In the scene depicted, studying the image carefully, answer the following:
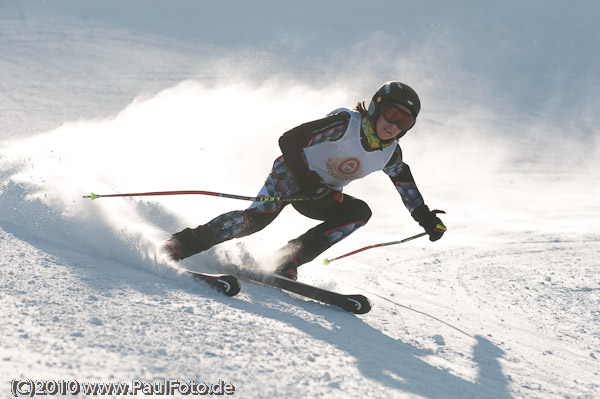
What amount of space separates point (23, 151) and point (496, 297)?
13.7ft

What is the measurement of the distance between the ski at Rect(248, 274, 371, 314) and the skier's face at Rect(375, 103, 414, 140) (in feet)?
3.15

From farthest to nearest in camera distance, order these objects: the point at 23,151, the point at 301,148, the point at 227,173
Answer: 1. the point at 227,173
2. the point at 23,151
3. the point at 301,148

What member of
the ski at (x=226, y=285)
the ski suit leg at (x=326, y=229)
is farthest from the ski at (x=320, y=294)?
the ski at (x=226, y=285)

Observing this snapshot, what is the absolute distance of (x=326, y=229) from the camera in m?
3.97

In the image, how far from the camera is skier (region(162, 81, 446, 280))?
137 inches

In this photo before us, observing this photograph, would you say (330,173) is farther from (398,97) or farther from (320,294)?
(320,294)

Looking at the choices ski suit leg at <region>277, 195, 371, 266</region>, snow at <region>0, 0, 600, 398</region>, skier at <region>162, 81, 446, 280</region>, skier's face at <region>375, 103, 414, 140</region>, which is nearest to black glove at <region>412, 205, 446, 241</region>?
skier at <region>162, 81, 446, 280</region>

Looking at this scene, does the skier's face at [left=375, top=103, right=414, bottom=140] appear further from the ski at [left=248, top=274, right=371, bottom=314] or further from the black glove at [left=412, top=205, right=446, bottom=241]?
the ski at [left=248, top=274, right=371, bottom=314]

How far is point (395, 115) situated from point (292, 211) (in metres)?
3.95

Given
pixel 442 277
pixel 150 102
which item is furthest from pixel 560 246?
pixel 150 102

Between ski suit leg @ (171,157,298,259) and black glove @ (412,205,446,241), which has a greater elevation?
black glove @ (412,205,446,241)

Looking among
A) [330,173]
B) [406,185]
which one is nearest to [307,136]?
[330,173]

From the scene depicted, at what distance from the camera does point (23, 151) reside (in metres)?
5.34

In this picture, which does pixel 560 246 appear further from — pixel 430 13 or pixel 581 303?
pixel 430 13
